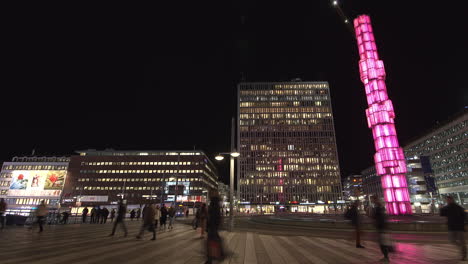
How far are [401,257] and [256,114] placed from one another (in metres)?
101

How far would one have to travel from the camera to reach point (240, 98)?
112 meters

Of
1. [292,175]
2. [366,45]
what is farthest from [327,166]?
[366,45]

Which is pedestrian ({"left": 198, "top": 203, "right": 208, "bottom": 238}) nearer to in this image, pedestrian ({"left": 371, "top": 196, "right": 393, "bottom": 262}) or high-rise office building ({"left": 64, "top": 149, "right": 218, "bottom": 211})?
pedestrian ({"left": 371, "top": 196, "right": 393, "bottom": 262})

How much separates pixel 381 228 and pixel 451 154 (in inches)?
4152

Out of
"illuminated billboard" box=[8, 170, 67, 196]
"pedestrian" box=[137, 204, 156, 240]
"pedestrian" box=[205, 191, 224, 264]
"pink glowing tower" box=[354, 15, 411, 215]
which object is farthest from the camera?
"illuminated billboard" box=[8, 170, 67, 196]

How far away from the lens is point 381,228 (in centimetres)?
770

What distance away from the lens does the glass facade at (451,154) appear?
7862 centimetres

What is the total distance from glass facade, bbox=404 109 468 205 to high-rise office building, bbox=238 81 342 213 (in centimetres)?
3651

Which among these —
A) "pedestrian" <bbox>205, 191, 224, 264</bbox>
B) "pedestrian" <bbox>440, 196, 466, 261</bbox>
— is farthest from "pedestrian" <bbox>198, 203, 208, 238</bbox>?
"pedestrian" <bbox>440, 196, 466, 261</bbox>

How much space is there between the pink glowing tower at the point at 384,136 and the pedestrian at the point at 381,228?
3593 cm

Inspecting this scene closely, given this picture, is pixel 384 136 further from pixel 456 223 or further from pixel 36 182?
pixel 36 182

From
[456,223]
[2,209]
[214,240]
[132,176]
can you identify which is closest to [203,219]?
[214,240]

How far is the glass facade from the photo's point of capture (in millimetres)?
78625

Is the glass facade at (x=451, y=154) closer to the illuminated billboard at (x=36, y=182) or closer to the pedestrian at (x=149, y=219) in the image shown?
the pedestrian at (x=149, y=219)
